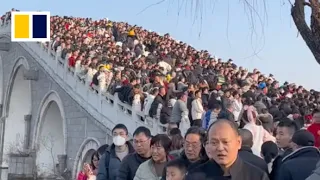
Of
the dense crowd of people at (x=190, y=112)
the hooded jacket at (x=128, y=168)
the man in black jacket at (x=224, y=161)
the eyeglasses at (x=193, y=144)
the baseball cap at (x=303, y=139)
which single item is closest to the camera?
the man in black jacket at (x=224, y=161)

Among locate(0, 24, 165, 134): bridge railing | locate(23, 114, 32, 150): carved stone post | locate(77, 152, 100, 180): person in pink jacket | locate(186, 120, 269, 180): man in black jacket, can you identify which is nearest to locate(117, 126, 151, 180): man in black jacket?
locate(77, 152, 100, 180): person in pink jacket

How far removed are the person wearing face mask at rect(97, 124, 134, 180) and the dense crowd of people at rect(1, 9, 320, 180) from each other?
11 millimetres

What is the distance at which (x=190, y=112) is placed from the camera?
1216cm

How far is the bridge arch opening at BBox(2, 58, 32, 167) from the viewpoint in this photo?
32.1 m

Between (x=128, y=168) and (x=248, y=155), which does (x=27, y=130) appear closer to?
(x=128, y=168)

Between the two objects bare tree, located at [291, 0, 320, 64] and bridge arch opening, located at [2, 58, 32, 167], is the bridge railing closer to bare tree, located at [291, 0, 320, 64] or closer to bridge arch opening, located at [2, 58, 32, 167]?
bridge arch opening, located at [2, 58, 32, 167]

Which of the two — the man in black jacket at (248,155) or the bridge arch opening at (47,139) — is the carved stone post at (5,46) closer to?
the bridge arch opening at (47,139)

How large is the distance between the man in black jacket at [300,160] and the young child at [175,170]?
756 mm

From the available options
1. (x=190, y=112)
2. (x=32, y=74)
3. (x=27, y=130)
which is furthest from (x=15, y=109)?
(x=190, y=112)

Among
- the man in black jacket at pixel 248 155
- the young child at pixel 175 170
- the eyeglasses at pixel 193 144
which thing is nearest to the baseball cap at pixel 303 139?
the man in black jacket at pixel 248 155

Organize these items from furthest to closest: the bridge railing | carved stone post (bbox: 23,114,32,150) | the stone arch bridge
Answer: carved stone post (bbox: 23,114,32,150) < the stone arch bridge < the bridge railing

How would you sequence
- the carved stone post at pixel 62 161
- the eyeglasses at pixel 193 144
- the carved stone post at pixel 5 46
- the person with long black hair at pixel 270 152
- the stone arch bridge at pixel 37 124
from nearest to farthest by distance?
1. the eyeglasses at pixel 193 144
2. the person with long black hair at pixel 270 152
3. the stone arch bridge at pixel 37 124
4. the carved stone post at pixel 62 161
5. the carved stone post at pixel 5 46

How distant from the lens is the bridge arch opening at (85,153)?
20.7 meters

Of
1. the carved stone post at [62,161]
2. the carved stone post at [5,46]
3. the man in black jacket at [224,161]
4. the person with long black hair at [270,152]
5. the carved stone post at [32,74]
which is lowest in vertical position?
the man in black jacket at [224,161]
